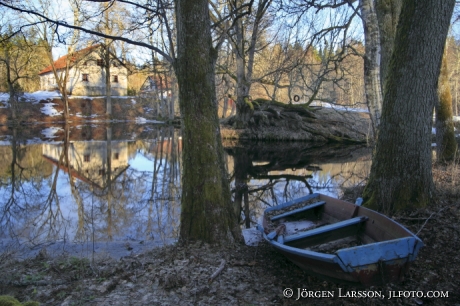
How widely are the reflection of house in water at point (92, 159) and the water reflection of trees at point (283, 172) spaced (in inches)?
187

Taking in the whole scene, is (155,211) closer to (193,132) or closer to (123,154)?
(193,132)

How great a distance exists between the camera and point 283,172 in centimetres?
1439

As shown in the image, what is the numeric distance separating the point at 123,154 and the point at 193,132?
1412 cm

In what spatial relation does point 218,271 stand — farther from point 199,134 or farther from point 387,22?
point 387,22

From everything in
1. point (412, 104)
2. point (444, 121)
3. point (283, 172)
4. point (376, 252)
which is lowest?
point (283, 172)

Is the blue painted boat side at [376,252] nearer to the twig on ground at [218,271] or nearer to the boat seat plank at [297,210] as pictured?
the twig on ground at [218,271]

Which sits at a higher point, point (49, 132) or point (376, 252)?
point (49, 132)

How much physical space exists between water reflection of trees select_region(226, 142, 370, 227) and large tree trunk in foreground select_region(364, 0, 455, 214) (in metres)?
3.33

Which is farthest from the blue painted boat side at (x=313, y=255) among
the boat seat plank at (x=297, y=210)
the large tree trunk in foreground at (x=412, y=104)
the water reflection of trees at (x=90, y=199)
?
the water reflection of trees at (x=90, y=199)

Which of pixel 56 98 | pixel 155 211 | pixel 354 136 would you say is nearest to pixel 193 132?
pixel 155 211

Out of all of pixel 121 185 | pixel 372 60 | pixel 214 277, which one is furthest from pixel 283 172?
pixel 214 277

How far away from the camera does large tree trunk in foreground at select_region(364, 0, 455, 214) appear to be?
5324mm

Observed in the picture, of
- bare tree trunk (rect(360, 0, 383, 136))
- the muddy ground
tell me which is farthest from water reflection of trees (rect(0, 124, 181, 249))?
bare tree trunk (rect(360, 0, 383, 136))

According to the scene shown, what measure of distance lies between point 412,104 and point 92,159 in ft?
47.2
